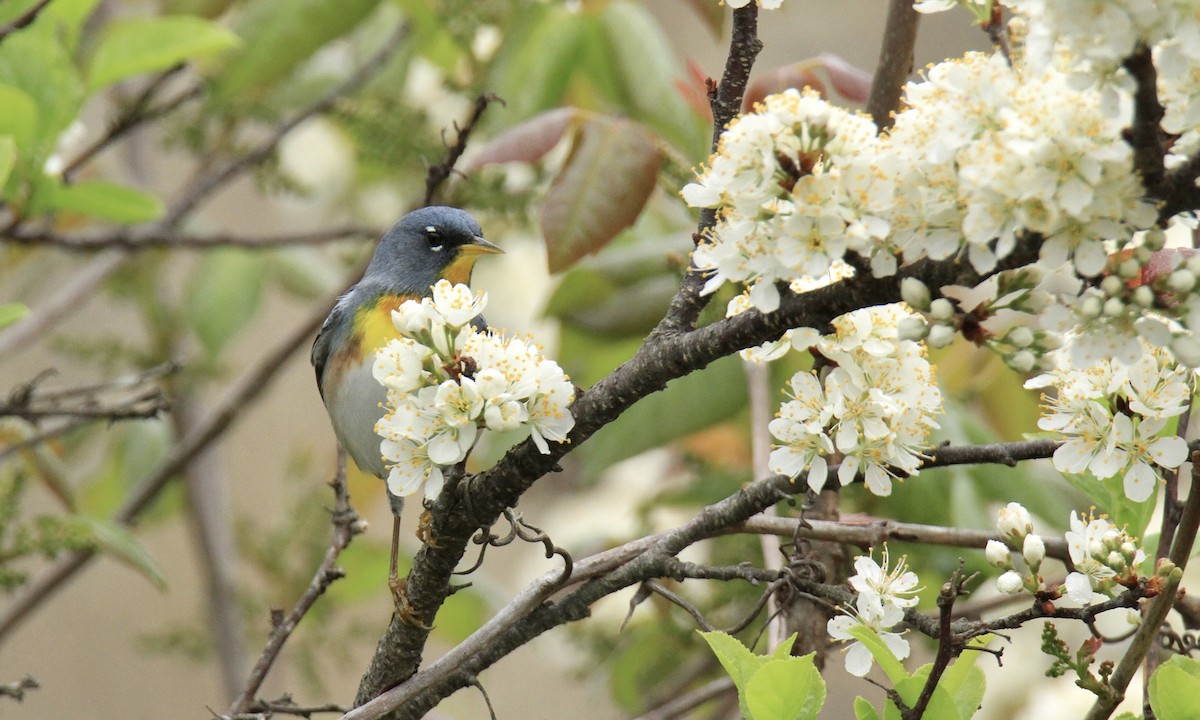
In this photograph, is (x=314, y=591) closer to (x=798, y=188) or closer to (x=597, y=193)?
(x=597, y=193)

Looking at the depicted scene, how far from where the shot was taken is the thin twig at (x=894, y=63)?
1848 mm

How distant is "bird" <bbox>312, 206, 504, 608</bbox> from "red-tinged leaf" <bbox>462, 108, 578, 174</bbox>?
1.29ft

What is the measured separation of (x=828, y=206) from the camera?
3.38 feet

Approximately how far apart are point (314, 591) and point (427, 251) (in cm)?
112

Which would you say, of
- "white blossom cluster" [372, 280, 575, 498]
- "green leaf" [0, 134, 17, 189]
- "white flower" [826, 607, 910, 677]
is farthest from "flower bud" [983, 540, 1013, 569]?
"green leaf" [0, 134, 17, 189]

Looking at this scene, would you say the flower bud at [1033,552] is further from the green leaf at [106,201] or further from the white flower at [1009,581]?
the green leaf at [106,201]

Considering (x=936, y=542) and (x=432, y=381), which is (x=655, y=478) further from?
(x=432, y=381)

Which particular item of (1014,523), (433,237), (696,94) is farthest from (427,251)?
(1014,523)

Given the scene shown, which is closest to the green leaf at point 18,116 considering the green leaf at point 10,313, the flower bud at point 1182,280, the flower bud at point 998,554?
the green leaf at point 10,313

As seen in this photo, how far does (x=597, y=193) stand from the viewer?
197cm

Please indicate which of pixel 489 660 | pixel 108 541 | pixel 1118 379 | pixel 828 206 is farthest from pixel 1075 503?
pixel 108 541

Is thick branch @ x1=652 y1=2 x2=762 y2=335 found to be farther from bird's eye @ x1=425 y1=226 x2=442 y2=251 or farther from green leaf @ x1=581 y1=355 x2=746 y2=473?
bird's eye @ x1=425 y1=226 x2=442 y2=251

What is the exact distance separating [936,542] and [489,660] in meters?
0.59

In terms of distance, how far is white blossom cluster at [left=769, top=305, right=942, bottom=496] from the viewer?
1.25 meters
